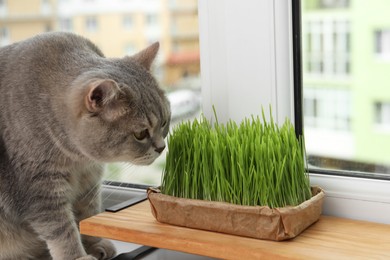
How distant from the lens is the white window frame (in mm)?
993

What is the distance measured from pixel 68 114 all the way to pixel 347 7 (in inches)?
20.3

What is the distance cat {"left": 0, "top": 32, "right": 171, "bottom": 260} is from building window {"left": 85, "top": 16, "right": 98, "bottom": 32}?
303mm

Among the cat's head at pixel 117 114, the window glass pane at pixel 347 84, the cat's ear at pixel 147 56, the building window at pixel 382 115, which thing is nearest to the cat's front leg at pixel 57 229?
the cat's head at pixel 117 114

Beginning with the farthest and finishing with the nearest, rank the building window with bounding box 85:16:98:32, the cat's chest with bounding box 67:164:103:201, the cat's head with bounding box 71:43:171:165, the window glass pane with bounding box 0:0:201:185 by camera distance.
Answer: the building window with bounding box 85:16:98:32, the window glass pane with bounding box 0:0:201:185, the cat's chest with bounding box 67:164:103:201, the cat's head with bounding box 71:43:171:165

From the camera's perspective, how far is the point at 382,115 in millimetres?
1025

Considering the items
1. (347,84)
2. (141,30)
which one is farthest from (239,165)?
(141,30)

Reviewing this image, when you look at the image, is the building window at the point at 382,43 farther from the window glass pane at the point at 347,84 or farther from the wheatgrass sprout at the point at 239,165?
the wheatgrass sprout at the point at 239,165

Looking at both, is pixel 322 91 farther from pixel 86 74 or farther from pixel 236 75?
pixel 86 74

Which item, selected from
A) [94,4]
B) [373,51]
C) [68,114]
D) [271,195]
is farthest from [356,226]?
[94,4]

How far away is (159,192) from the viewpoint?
98cm

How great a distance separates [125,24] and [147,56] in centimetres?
29

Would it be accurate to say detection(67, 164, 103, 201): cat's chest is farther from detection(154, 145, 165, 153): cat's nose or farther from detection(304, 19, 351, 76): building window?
detection(304, 19, 351, 76): building window

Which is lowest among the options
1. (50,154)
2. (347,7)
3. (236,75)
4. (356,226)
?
(356,226)

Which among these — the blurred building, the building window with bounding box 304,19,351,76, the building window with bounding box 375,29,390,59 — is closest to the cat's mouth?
the blurred building
